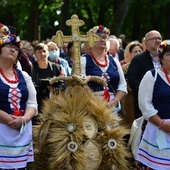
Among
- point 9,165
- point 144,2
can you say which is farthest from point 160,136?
point 144,2

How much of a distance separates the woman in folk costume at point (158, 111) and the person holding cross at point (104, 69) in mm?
1015

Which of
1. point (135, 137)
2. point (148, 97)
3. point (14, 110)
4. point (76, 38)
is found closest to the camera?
point (14, 110)

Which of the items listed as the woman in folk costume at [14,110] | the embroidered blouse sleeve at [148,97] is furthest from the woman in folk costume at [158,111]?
the woman in folk costume at [14,110]

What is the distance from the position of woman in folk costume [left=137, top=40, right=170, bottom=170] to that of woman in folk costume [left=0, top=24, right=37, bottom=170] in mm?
1247

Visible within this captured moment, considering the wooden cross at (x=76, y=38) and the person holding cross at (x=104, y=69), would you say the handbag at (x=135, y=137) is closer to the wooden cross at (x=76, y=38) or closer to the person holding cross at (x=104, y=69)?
the person holding cross at (x=104, y=69)

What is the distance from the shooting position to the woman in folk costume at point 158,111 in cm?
607

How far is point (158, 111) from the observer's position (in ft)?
20.1

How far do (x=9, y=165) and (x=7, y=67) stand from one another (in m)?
1.05

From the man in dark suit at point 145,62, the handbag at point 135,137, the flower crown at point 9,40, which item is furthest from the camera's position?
the man in dark suit at point 145,62

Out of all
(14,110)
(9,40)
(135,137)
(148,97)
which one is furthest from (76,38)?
(135,137)

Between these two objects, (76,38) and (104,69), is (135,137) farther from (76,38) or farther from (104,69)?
(76,38)

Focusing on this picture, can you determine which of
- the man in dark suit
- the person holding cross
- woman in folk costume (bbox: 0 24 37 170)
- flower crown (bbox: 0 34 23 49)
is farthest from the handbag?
flower crown (bbox: 0 34 23 49)

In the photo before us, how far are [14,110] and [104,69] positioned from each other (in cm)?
179

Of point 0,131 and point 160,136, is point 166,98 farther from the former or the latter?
point 0,131
